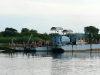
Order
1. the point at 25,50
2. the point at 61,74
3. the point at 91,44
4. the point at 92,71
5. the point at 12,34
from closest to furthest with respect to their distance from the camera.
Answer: the point at 61,74 < the point at 92,71 < the point at 25,50 < the point at 91,44 < the point at 12,34

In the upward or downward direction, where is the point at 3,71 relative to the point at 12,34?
downward

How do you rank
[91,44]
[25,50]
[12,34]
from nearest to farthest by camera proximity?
1. [25,50]
2. [91,44]
3. [12,34]

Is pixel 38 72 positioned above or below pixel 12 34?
below

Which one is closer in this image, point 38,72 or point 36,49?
point 38,72

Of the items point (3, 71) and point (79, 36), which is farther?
point (79, 36)

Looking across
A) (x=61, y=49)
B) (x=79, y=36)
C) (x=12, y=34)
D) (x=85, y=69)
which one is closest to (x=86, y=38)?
(x=79, y=36)

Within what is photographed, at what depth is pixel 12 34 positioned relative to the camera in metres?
130

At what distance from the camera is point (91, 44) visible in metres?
88.9

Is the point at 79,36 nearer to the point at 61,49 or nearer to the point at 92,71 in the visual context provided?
the point at 61,49

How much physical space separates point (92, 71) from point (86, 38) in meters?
52.1

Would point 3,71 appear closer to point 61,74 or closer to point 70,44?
point 61,74

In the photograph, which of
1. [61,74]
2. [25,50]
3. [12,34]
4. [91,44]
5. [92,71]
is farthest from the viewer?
[12,34]

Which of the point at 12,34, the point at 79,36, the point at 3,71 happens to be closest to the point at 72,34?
the point at 79,36

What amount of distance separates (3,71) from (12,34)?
88956 mm
